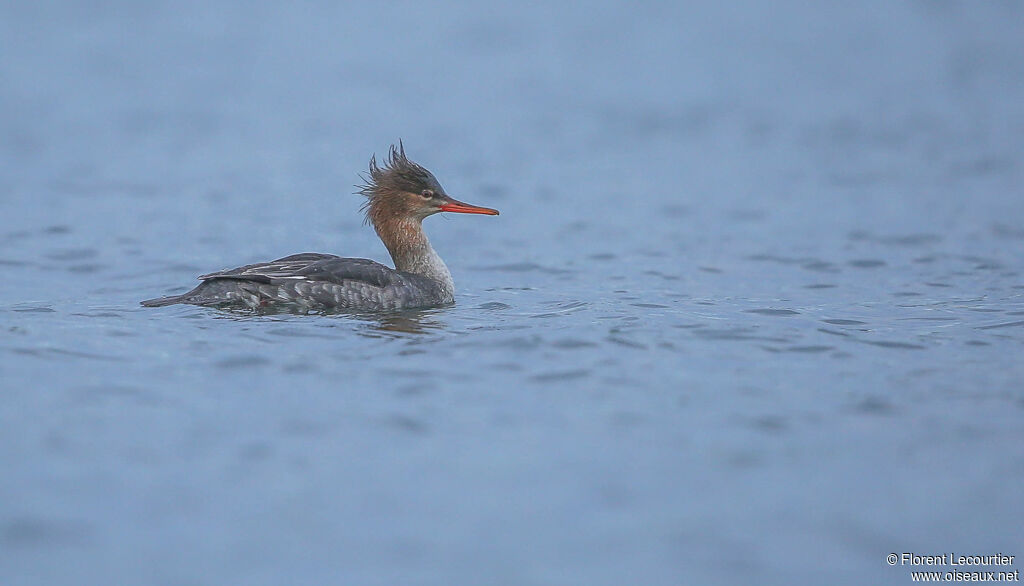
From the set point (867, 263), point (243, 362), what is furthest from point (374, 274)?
point (867, 263)

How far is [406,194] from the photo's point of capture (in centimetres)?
1203

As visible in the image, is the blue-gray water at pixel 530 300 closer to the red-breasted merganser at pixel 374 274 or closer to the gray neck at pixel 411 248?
the red-breasted merganser at pixel 374 274

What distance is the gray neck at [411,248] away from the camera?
12.0 meters

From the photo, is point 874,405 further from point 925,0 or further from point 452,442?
point 925,0

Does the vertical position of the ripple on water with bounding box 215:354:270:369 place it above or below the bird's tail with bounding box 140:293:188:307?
below

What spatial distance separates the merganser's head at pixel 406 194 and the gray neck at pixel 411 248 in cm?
9

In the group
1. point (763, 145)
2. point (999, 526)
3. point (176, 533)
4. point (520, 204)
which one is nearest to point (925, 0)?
point (763, 145)

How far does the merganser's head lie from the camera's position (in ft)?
39.3

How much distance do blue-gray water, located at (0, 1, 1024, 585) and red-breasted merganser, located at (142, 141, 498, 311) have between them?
333mm

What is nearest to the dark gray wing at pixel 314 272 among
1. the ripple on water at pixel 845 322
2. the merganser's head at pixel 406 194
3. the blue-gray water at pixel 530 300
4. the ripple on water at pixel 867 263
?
the blue-gray water at pixel 530 300

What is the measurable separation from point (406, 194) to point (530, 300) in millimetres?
1497

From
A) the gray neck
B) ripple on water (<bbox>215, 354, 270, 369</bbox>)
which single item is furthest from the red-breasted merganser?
ripple on water (<bbox>215, 354, 270, 369</bbox>)

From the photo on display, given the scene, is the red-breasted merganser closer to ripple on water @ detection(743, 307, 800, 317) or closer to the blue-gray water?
the blue-gray water

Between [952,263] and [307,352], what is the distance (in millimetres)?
7054
